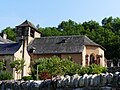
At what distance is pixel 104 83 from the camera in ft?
31.0

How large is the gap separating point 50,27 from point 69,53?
44468mm

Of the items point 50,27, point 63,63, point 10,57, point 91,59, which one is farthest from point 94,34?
point 63,63

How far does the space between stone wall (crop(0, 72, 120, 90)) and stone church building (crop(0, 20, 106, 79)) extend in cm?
4876

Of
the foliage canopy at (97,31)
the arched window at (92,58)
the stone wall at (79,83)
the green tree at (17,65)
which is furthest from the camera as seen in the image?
the foliage canopy at (97,31)

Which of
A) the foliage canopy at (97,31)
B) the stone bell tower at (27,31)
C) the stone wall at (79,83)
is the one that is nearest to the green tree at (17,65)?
the stone bell tower at (27,31)

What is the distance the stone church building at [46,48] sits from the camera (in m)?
63.2

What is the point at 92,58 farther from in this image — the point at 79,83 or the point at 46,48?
the point at 79,83

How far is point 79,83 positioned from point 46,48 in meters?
58.6

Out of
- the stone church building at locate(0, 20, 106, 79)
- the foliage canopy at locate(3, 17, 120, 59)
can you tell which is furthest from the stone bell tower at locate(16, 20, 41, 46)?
the foliage canopy at locate(3, 17, 120, 59)

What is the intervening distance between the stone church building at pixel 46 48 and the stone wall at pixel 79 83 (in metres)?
48.8

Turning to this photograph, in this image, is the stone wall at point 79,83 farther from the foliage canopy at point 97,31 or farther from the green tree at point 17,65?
the foliage canopy at point 97,31

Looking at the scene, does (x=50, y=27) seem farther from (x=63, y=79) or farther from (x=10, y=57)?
(x=63, y=79)

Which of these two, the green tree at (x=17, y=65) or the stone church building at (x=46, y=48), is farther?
the stone church building at (x=46, y=48)

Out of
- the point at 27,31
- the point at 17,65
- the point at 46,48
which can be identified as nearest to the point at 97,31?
the point at 27,31
